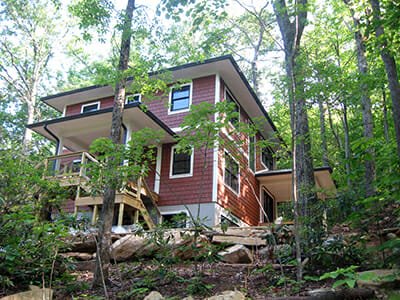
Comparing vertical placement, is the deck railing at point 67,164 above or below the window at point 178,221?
above

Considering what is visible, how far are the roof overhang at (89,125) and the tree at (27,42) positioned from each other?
9.19 m

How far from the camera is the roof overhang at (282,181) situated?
47.3 feet

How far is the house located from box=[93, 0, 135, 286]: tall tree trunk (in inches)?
119

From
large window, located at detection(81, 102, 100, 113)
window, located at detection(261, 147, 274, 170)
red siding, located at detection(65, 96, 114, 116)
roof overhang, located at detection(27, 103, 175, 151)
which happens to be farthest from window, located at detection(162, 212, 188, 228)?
window, located at detection(261, 147, 274, 170)

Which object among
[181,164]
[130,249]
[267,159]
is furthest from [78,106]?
[267,159]

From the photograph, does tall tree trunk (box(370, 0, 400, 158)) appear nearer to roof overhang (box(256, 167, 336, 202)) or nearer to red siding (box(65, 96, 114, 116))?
roof overhang (box(256, 167, 336, 202))

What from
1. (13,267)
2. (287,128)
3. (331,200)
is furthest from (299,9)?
(287,128)

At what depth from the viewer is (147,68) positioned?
8.50 meters

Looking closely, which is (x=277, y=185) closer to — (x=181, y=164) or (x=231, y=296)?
(x=181, y=164)

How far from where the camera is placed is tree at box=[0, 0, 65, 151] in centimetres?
2153

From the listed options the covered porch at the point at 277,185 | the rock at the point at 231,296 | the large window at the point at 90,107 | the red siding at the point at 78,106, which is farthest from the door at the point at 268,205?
the rock at the point at 231,296

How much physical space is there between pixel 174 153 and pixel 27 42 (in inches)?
591

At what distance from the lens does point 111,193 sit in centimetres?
689

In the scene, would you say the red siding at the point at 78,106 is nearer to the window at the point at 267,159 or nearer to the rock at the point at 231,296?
the window at the point at 267,159
